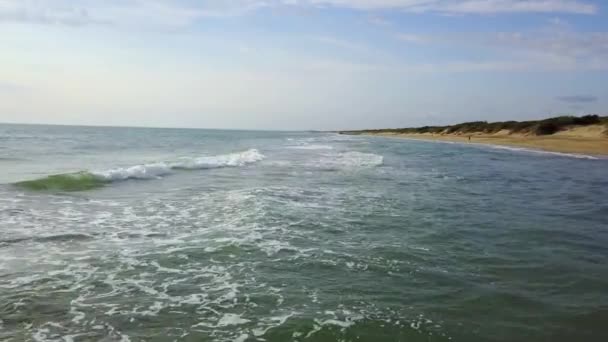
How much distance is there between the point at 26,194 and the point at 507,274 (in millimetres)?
13302

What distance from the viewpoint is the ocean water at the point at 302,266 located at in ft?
17.1

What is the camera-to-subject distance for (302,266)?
737 centimetres

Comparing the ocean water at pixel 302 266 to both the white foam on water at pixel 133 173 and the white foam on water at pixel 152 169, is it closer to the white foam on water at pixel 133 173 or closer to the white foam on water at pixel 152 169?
the white foam on water at pixel 133 173

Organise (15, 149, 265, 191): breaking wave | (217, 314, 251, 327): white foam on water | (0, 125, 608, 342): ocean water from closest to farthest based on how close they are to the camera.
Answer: (0, 125, 608, 342): ocean water
(217, 314, 251, 327): white foam on water
(15, 149, 265, 191): breaking wave

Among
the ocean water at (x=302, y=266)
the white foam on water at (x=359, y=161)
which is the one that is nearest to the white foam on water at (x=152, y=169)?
the ocean water at (x=302, y=266)

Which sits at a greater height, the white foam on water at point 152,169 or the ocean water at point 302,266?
the white foam on water at point 152,169

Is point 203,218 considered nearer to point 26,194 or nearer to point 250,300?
point 250,300

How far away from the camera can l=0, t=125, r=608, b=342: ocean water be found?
5.21 meters

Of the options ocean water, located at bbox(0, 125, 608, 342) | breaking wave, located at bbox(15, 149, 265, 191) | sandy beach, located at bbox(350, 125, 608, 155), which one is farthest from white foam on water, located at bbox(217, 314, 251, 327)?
sandy beach, located at bbox(350, 125, 608, 155)

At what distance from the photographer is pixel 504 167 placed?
25453 mm

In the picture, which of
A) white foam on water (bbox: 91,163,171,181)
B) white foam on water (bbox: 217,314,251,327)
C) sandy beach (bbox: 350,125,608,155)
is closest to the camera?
white foam on water (bbox: 217,314,251,327)

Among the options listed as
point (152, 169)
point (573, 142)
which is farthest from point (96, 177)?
point (573, 142)

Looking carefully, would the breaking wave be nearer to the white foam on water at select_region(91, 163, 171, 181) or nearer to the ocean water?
the white foam on water at select_region(91, 163, 171, 181)

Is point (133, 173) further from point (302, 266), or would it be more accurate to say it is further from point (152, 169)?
point (302, 266)
